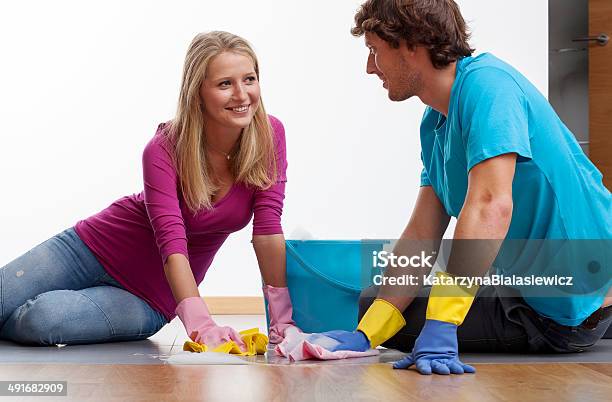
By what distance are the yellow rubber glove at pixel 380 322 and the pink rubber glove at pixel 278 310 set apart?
30 centimetres

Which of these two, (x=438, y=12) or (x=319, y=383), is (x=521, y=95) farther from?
(x=319, y=383)

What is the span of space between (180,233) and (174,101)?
4.55 ft

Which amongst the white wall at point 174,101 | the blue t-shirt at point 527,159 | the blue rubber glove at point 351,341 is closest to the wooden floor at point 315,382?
the blue rubber glove at point 351,341

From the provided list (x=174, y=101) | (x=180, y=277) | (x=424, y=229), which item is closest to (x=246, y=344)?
(x=180, y=277)

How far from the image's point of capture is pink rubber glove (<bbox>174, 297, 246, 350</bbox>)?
6.27ft

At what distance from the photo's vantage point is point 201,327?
1.94m

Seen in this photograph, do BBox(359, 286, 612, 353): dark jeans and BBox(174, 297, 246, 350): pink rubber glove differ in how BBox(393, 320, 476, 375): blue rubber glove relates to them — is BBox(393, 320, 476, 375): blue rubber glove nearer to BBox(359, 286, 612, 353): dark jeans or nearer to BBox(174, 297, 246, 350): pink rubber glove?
BBox(359, 286, 612, 353): dark jeans

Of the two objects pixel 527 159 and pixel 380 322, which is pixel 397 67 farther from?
pixel 380 322

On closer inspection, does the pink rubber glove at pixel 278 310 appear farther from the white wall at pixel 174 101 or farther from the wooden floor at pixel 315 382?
the white wall at pixel 174 101

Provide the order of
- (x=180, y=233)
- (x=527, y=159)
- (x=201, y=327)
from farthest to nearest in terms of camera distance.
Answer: (x=180, y=233) < (x=201, y=327) < (x=527, y=159)

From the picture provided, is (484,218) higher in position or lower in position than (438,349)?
higher

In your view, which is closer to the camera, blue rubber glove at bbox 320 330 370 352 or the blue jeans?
blue rubber glove at bbox 320 330 370 352

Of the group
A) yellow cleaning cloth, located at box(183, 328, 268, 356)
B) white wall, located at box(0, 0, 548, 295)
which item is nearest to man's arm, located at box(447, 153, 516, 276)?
yellow cleaning cloth, located at box(183, 328, 268, 356)

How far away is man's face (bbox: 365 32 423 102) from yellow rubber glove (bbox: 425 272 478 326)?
399 millimetres
